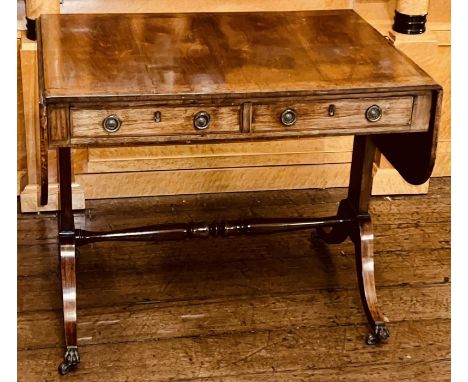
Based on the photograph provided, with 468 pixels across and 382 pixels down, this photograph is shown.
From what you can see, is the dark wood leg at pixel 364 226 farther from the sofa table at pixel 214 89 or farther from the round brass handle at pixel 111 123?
the round brass handle at pixel 111 123

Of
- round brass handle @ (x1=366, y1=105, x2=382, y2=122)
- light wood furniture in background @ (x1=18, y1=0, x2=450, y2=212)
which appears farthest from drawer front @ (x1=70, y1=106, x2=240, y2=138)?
light wood furniture in background @ (x1=18, y1=0, x2=450, y2=212)

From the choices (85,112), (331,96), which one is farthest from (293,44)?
(85,112)

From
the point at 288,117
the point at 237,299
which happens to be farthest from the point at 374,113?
the point at 237,299

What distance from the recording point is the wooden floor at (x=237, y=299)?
280cm

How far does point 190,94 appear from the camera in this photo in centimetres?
233

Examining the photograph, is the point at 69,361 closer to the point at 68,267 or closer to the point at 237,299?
the point at 68,267

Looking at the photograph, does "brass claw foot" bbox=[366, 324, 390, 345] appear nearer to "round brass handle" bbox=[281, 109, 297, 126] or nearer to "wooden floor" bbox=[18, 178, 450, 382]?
"wooden floor" bbox=[18, 178, 450, 382]

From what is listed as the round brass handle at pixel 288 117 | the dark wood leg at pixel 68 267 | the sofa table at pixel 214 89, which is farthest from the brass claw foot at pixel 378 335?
the dark wood leg at pixel 68 267

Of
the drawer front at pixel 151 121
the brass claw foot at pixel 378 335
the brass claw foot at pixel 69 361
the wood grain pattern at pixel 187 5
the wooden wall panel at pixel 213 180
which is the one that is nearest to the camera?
the drawer front at pixel 151 121

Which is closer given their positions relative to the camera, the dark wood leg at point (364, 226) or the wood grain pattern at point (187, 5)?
the dark wood leg at point (364, 226)

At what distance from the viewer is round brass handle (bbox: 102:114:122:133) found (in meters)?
2.34

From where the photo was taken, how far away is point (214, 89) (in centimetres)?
236

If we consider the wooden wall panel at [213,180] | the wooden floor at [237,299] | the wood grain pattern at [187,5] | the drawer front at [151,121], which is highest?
the wood grain pattern at [187,5]

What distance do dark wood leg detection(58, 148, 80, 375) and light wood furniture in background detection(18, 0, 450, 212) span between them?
79 cm
